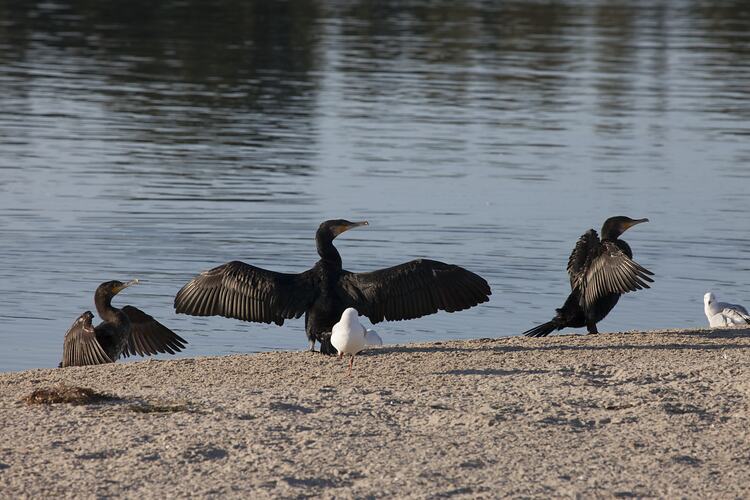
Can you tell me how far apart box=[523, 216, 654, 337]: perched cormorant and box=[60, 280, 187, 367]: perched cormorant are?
2.87 meters

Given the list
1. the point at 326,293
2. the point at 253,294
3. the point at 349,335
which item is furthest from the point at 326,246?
the point at 349,335

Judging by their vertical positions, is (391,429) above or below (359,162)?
above

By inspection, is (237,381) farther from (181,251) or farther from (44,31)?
(44,31)

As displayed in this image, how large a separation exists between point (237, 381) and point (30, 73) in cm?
2606

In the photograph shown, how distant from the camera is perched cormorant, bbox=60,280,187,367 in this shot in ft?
34.6

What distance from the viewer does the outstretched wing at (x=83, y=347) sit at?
10516mm

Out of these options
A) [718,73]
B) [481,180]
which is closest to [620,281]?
[481,180]

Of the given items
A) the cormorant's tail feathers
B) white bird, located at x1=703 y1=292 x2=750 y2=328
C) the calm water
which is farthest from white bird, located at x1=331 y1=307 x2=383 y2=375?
white bird, located at x1=703 y1=292 x2=750 y2=328

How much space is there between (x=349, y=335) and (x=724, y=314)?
14.6 feet

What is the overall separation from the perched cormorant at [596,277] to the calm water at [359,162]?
1.54 m

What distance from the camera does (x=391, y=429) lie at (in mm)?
7789

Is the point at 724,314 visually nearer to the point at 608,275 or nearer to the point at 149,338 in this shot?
the point at 608,275

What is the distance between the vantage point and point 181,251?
53.0 feet

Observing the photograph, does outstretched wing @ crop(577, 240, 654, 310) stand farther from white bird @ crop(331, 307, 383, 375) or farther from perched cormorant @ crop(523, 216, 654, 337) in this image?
white bird @ crop(331, 307, 383, 375)
